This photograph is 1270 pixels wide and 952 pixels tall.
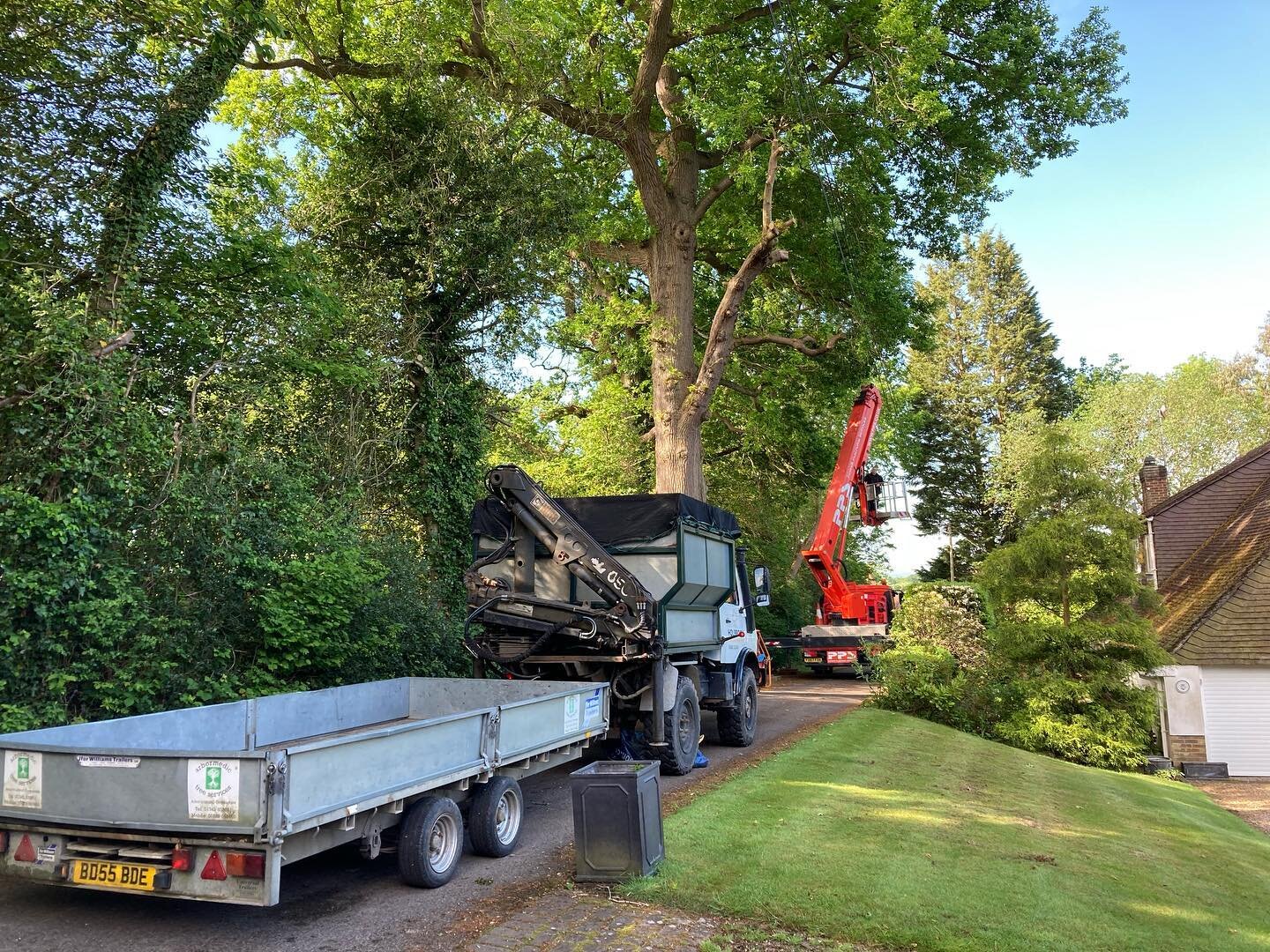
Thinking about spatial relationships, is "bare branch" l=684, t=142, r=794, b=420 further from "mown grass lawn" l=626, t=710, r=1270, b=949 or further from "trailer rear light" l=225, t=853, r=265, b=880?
"trailer rear light" l=225, t=853, r=265, b=880

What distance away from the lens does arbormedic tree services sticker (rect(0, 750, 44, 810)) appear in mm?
5041

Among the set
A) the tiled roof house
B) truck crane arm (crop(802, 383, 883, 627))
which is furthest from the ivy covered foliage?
the tiled roof house

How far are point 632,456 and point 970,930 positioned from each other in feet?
59.1

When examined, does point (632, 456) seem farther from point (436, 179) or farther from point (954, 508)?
point (954, 508)

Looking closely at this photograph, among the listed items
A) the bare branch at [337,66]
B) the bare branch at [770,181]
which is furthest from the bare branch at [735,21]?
the bare branch at [337,66]

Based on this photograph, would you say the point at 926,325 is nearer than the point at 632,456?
Yes

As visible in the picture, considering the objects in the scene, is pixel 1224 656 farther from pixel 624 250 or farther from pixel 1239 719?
pixel 624 250

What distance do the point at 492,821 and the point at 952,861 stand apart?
3809 millimetres

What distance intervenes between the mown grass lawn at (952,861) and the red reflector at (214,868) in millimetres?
2672

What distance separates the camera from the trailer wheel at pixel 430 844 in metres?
5.80

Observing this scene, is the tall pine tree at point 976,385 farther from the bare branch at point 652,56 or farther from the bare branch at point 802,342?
the bare branch at point 652,56

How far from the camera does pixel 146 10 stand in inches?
393

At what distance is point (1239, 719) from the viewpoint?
1911cm

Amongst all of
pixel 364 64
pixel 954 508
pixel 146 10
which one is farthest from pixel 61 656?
pixel 954 508
